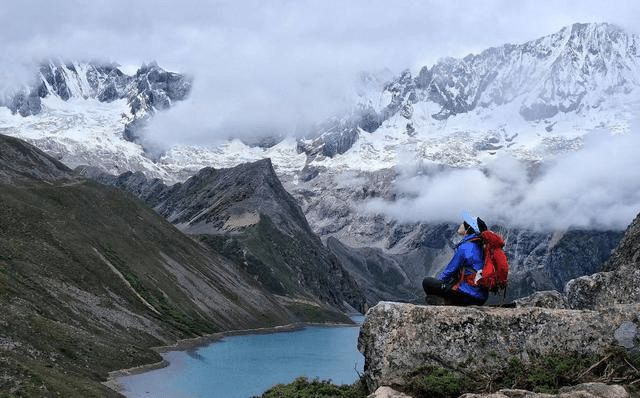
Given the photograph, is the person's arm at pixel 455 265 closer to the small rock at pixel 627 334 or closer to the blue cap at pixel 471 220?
the blue cap at pixel 471 220

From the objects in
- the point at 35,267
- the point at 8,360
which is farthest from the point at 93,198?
the point at 8,360

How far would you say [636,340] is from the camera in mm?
18797

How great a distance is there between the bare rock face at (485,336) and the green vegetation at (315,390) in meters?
1.67

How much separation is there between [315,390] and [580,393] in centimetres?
895

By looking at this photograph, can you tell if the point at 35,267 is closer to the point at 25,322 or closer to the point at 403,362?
the point at 25,322

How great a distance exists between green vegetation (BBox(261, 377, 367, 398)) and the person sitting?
360cm

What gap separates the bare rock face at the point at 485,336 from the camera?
19.2 m

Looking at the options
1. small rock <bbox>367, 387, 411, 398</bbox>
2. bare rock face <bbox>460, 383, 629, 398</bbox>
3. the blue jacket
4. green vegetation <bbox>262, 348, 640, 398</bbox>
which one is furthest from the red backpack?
small rock <bbox>367, 387, 411, 398</bbox>

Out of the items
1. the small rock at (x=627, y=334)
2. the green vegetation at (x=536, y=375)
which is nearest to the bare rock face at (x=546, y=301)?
the small rock at (x=627, y=334)

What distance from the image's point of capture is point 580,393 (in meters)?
16.3

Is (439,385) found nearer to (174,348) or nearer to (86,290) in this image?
(86,290)

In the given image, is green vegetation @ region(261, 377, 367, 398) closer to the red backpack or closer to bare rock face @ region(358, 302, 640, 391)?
bare rock face @ region(358, 302, 640, 391)

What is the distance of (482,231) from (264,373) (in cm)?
10474

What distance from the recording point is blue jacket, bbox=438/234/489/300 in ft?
66.2
